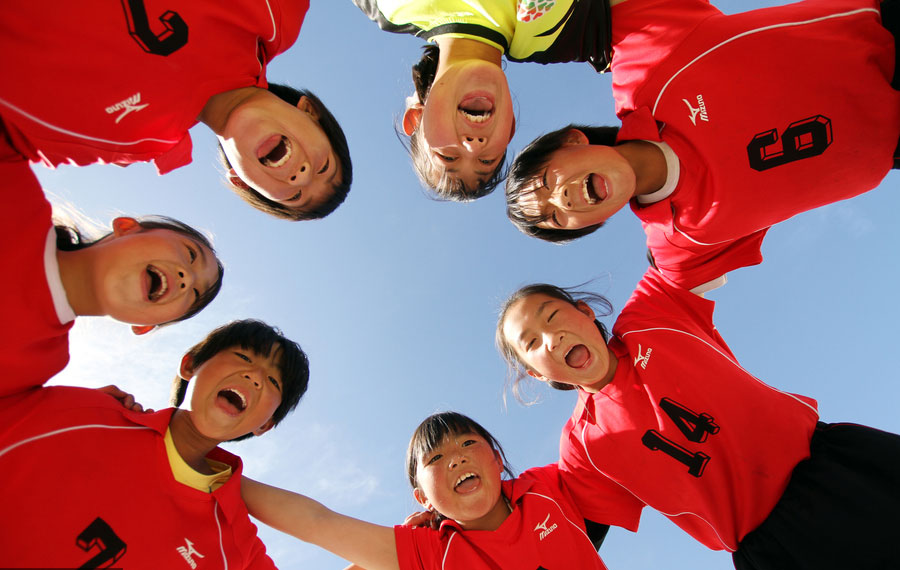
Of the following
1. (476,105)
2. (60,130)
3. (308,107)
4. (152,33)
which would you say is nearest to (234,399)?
(60,130)

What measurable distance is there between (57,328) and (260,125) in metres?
1.21

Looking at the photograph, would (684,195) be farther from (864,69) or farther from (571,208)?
(864,69)

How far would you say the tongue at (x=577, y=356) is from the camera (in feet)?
9.44

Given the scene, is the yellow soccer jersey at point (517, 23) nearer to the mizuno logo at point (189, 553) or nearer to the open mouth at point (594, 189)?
the open mouth at point (594, 189)

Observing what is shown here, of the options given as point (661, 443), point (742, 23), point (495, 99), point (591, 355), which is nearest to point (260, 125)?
point (495, 99)

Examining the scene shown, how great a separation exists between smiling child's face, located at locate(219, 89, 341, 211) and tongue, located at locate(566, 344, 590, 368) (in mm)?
1704

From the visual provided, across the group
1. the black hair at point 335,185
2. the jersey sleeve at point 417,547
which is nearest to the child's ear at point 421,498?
the jersey sleeve at point 417,547

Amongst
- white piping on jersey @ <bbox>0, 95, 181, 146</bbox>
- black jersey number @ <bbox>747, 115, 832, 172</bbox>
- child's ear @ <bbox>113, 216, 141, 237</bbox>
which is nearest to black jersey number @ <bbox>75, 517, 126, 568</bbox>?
child's ear @ <bbox>113, 216, 141, 237</bbox>

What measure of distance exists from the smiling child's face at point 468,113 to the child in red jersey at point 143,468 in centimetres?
145

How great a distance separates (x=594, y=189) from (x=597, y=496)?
1.76 metres

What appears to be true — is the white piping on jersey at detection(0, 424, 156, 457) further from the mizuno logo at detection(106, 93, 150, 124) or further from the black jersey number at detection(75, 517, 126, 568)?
the mizuno logo at detection(106, 93, 150, 124)

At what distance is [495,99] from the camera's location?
247 cm

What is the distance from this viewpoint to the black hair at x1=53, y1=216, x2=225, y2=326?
2.30 metres

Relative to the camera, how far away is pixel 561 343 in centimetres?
286
